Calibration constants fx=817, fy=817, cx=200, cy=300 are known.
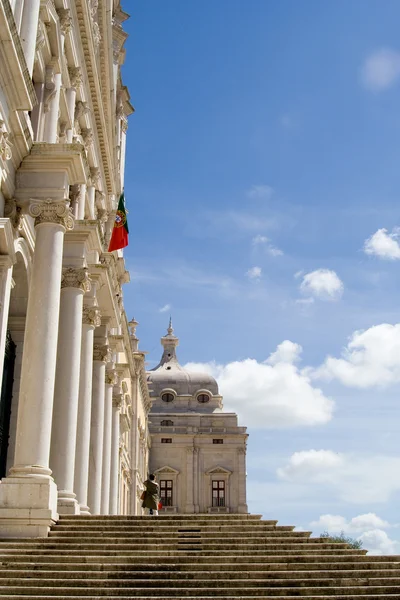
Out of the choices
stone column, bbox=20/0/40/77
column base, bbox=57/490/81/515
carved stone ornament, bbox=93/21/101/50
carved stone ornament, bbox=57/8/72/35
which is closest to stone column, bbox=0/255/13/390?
column base, bbox=57/490/81/515

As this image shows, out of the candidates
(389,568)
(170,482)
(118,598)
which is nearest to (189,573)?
(118,598)

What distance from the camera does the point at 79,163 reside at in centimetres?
1766

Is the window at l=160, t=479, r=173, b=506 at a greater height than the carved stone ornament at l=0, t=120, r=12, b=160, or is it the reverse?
the window at l=160, t=479, r=173, b=506

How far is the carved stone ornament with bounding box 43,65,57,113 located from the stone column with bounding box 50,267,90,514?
4.43 metres

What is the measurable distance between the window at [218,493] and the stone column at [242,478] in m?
1.63

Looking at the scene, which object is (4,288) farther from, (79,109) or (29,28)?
(79,109)

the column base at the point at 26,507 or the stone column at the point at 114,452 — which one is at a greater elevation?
the stone column at the point at 114,452

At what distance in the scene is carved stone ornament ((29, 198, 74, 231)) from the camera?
17.1 m

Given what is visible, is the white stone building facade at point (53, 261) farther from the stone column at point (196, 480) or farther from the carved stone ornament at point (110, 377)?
the stone column at point (196, 480)

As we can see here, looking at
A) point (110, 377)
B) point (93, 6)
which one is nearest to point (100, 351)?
point (110, 377)

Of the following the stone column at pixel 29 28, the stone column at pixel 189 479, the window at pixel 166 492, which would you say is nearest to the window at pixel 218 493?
the stone column at pixel 189 479

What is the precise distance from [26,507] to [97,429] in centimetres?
1153

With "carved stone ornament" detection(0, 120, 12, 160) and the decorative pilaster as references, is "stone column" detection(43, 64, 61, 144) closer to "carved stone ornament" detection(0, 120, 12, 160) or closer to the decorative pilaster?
"carved stone ornament" detection(0, 120, 12, 160)

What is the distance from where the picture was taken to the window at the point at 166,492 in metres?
75.4
